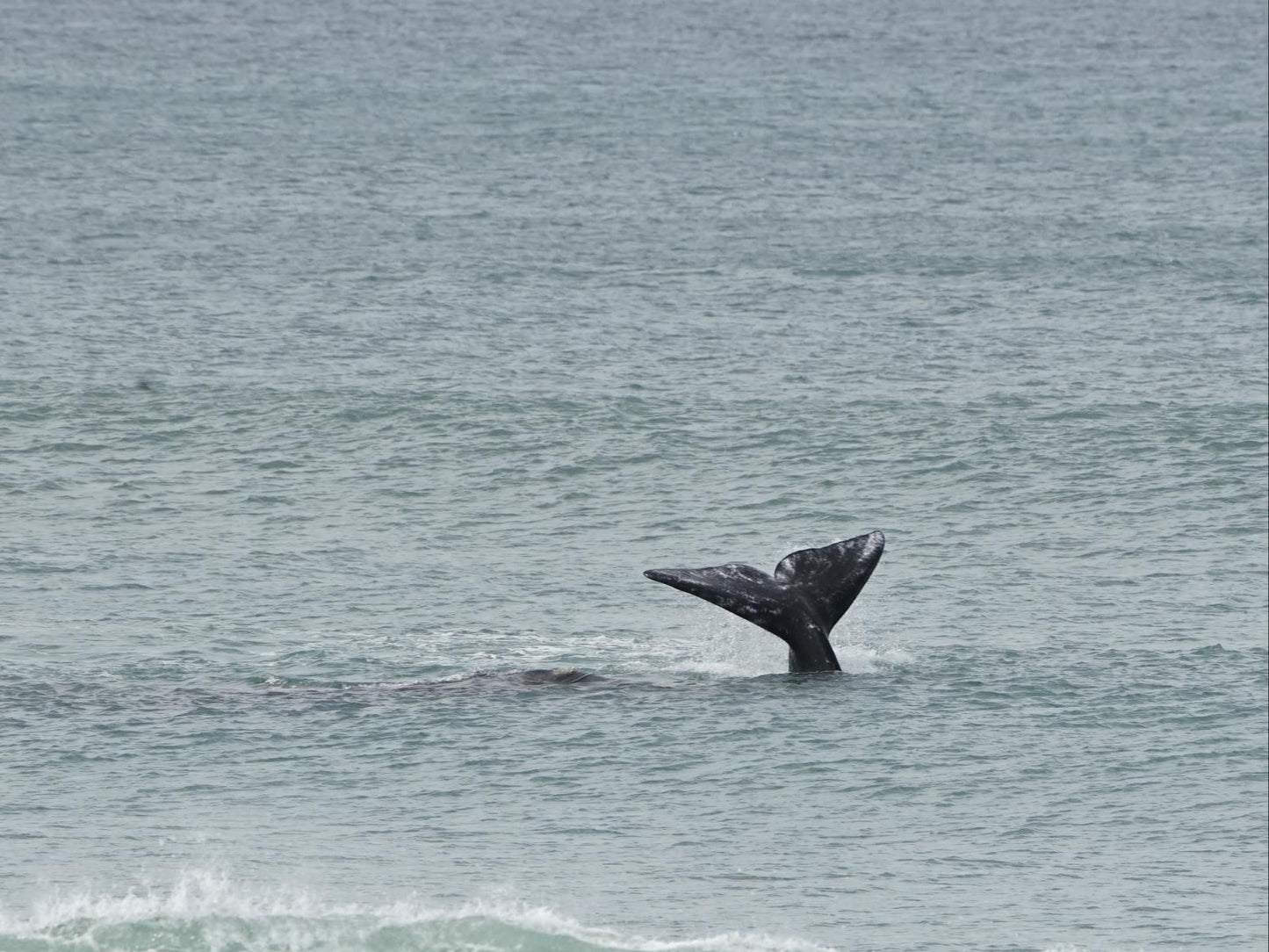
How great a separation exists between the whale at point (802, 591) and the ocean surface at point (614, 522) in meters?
0.81

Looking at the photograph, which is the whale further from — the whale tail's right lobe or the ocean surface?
the ocean surface

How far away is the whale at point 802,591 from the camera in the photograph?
39531 mm

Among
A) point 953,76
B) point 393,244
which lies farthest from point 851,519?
point 953,76

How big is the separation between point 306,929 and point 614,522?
24499 mm

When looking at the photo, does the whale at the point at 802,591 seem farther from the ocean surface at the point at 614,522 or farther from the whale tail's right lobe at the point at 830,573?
the ocean surface at the point at 614,522

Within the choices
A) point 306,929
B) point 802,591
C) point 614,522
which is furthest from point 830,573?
point 306,929

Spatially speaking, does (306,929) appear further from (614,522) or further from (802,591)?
(614,522)

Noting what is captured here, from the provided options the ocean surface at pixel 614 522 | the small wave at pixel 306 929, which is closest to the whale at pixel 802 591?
the ocean surface at pixel 614 522

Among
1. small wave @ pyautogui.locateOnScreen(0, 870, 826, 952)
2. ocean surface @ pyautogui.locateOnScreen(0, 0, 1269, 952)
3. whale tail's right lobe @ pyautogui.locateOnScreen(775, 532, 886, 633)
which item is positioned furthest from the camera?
whale tail's right lobe @ pyautogui.locateOnScreen(775, 532, 886, 633)

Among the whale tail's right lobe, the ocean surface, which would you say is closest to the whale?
the whale tail's right lobe

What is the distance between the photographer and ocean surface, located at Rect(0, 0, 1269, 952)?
32031 mm

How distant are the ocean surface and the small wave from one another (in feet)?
0.27

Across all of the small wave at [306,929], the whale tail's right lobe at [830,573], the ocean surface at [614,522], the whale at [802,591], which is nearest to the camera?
the small wave at [306,929]

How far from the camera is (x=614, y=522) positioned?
52.6 m
